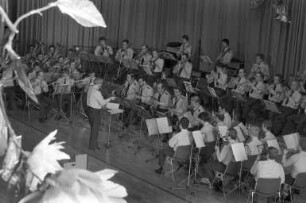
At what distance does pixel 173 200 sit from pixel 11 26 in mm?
8954

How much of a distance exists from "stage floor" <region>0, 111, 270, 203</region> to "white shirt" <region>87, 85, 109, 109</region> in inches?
38.7

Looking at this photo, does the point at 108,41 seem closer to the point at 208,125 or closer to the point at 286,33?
the point at 286,33

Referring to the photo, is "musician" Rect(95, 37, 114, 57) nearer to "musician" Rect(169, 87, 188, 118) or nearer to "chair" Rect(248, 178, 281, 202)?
"musician" Rect(169, 87, 188, 118)

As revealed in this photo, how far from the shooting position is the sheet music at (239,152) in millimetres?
9211

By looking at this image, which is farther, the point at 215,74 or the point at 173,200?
the point at 215,74

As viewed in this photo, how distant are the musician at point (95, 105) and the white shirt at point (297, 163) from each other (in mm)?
4310

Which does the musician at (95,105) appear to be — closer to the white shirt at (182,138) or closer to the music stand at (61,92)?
the music stand at (61,92)

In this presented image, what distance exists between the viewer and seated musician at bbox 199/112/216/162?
405 inches

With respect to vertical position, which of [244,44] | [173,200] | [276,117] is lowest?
[173,200]

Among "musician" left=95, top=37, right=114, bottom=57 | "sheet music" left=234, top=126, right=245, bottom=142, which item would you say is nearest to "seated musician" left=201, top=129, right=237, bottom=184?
"sheet music" left=234, top=126, right=245, bottom=142

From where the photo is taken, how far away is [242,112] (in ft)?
47.1

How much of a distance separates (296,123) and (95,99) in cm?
456

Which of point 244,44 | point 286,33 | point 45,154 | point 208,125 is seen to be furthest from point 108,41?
point 45,154

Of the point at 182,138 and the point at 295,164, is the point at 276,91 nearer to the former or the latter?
the point at 182,138
